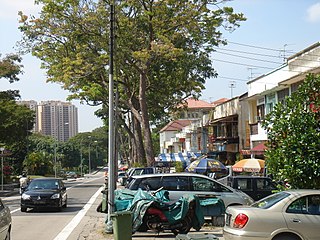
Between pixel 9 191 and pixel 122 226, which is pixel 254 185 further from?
pixel 9 191

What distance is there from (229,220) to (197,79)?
2884cm

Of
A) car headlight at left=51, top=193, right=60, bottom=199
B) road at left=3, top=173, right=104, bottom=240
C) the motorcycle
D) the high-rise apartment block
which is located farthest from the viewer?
the high-rise apartment block

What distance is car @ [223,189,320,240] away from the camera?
34.2 feet

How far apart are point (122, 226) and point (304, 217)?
14.6ft

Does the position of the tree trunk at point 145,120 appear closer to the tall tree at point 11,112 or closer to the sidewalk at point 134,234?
the tall tree at point 11,112

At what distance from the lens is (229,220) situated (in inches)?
439

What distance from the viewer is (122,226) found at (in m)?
12.8

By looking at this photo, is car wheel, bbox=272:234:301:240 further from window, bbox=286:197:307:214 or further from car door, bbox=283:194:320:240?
window, bbox=286:197:307:214

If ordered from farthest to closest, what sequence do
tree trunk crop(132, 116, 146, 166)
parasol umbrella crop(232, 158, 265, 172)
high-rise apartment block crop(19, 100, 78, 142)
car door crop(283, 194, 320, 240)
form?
1. high-rise apartment block crop(19, 100, 78, 142)
2. tree trunk crop(132, 116, 146, 166)
3. parasol umbrella crop(232, 158, 265, 172)
4. car door crop(283, 194, 320, 240)

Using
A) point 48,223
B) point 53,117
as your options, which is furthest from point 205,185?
point 53,117

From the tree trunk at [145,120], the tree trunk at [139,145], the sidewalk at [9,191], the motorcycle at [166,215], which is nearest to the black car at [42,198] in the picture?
the motorcycle at [166,215]

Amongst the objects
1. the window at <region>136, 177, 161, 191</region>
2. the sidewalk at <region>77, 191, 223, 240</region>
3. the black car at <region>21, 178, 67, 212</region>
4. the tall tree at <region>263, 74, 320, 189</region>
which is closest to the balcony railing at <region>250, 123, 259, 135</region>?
the black car at <region>21, 178, 67, 212</region>

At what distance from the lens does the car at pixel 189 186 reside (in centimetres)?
1672

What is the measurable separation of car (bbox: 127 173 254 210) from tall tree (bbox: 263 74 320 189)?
10.6 ft
